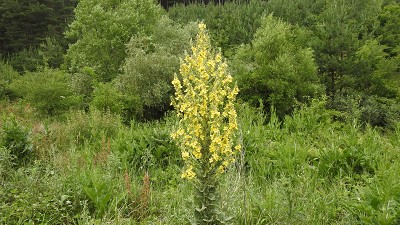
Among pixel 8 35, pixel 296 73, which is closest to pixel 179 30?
pixel 296 73

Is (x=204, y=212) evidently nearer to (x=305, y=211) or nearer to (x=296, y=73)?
(x=305, y=211)

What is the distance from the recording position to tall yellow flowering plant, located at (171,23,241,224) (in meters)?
3.04

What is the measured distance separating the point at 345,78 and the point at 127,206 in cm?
841

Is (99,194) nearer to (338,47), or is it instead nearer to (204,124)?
(204,124)

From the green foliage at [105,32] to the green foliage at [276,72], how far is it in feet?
16.1

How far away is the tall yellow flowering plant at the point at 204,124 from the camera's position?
3035 mm

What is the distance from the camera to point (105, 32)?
42.3 ft

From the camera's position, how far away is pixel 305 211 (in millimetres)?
3883

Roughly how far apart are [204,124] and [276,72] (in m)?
6.60

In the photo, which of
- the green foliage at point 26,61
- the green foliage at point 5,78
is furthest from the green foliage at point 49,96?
the green foliage at point 26,61

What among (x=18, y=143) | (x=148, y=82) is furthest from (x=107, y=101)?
(x=18, y=143)

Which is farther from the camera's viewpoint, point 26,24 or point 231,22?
point 26,24

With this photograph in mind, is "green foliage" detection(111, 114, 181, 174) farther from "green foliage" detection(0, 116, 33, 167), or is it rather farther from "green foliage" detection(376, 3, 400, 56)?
"green foliage" detection(376, 3, 400, 56)

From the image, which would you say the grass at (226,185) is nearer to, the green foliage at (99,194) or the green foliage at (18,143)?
the green foliage at (99,194)
